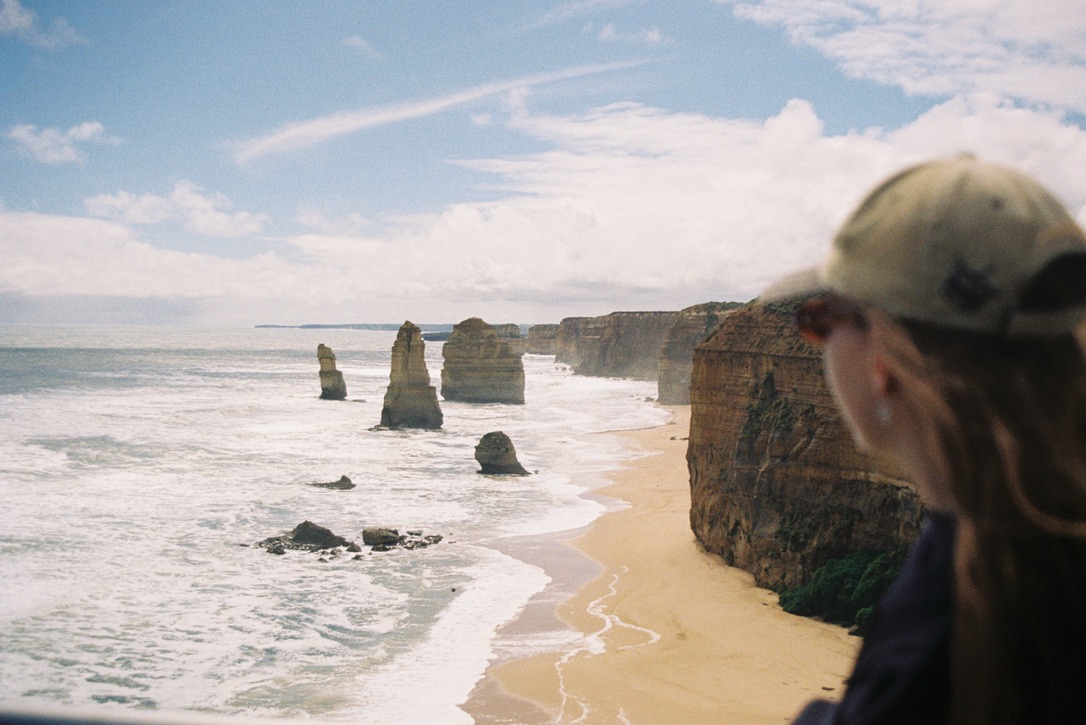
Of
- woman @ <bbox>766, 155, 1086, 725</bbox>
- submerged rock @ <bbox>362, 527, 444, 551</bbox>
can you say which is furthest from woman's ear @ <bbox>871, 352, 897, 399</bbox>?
submerged rock @ <bbox>362, 527, 444, 551</bbox>

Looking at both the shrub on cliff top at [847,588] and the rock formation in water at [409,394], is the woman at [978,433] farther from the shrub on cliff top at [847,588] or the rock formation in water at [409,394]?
the rock formation in water at [409,394]

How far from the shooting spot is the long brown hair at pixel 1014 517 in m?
1.04

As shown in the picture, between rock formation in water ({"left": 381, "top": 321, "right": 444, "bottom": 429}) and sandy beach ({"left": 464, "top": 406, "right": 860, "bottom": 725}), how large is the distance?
99.3ft

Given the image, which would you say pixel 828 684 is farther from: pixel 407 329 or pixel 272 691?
pixel 407 329

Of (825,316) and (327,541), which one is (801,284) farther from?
(327,541)

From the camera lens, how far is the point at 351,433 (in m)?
49.1

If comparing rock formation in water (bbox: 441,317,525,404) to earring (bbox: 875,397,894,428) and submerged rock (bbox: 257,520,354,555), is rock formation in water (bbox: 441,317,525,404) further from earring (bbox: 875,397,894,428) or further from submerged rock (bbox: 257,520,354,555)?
earring (bbox: 875,397,894,428)

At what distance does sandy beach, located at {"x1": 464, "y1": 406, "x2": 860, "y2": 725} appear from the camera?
43.1 feet

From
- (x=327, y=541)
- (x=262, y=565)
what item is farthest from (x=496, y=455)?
(x=262, y=565)

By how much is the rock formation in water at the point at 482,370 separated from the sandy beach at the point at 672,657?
45100 millimetres

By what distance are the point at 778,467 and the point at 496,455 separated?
1848cm

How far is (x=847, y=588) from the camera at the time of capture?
1611 centimetres

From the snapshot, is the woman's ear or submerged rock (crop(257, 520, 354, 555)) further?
submerged rock (crop(257, 520, 354, 555))

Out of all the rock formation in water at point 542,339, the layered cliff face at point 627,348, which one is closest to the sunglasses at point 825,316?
the layered cliff face at point 627,348
